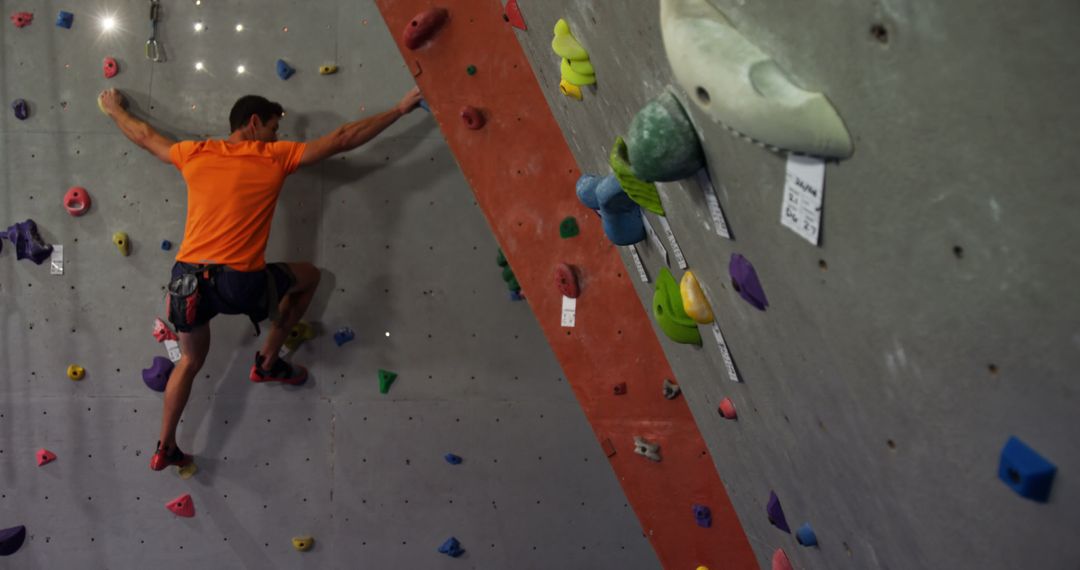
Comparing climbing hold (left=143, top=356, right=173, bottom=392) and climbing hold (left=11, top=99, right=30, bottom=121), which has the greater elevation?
climbing hold (left=11, top=99, right=30, bottom=121)

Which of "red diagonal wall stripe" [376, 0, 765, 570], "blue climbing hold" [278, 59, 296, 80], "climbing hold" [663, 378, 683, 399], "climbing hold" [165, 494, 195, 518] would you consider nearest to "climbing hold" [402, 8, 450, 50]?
"red diagonal wall stripe" [376, 0, 765, 570]

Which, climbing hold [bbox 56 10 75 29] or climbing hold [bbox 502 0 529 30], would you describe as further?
climbing hold [bbox 56 10 75 29]

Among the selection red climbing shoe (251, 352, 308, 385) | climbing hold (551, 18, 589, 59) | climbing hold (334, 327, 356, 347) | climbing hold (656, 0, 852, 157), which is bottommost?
red climbing shoe (251, 352, 308, 385)

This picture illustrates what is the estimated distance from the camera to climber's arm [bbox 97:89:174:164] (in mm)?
2939

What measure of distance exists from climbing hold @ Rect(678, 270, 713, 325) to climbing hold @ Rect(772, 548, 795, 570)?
593mm

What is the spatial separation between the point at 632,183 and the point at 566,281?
1200 mm

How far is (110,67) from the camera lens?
307 centimetres

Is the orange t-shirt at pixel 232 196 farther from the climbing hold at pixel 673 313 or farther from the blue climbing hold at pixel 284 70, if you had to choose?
the climbing hold at pixel 673 313

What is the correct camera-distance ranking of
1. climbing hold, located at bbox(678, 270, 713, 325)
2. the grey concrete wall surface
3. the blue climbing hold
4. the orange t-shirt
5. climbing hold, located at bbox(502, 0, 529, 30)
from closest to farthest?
the grey concrete wall surface < climbing hold, located at bbox(678, 270, 713, 325) < climbing hold, located at bbox(502, 0, 529, 30) < the orange t-shirt < the blue climbing hold

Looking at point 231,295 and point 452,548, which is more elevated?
point 231,295

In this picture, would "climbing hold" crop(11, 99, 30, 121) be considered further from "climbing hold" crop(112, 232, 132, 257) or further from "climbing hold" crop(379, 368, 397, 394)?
"climbing hold" crop(379, 368, 397, 394)

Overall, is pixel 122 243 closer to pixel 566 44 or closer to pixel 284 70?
pixel 284 70

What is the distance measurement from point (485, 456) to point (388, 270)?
2.37ft

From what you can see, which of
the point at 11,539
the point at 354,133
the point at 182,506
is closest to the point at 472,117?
the point at 354,133
